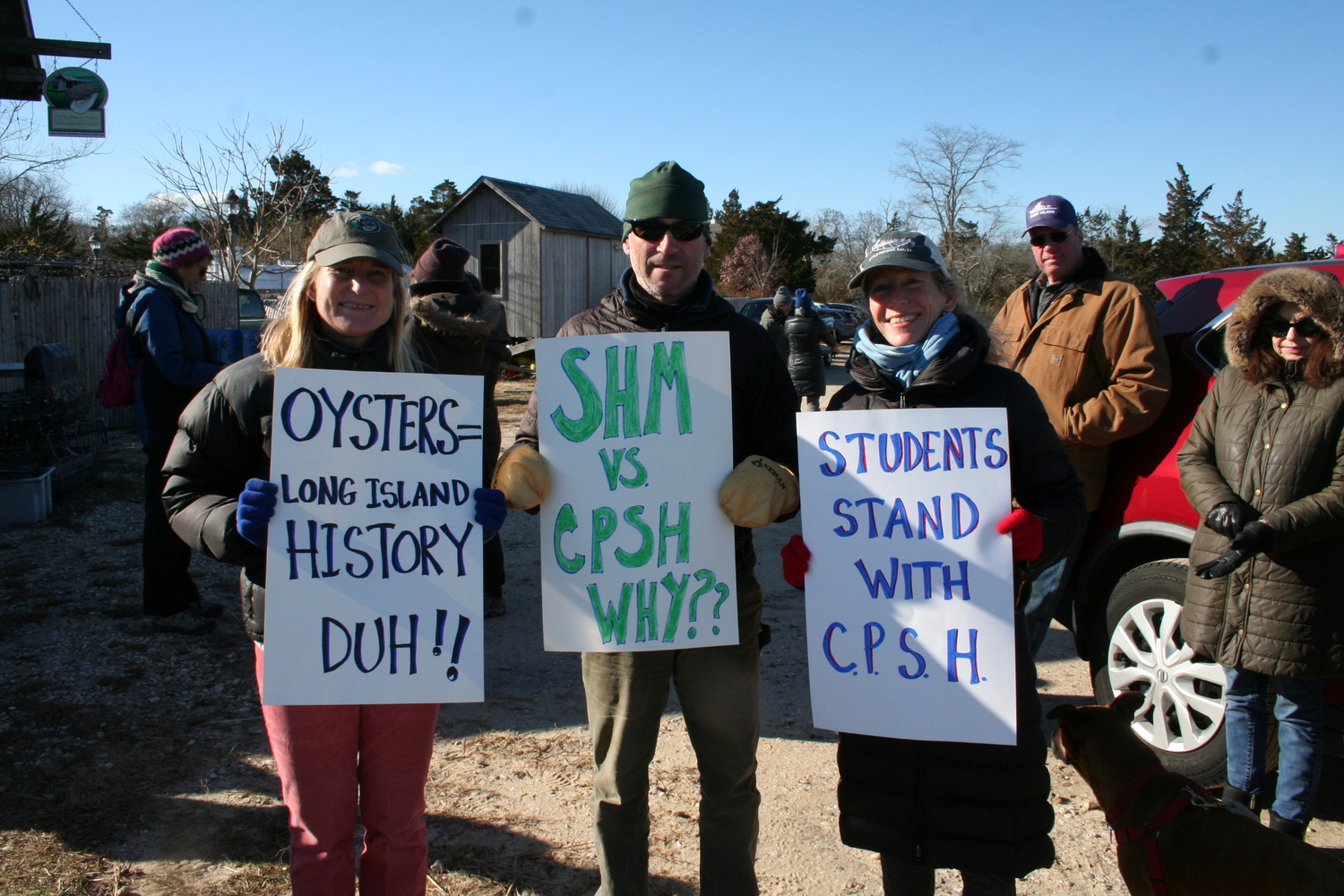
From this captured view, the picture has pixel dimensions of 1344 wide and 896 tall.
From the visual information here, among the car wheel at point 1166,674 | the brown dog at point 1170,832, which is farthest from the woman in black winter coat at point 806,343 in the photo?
the brown dog at point 1170,832

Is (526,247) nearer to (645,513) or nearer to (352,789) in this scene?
(645,513)

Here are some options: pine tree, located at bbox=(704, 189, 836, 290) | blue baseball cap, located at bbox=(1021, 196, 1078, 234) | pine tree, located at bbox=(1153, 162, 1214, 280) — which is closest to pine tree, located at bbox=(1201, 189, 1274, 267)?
pine tree, located at bbox=(1153, 162, 1214, 280)

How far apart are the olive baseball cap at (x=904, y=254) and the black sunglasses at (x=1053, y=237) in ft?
5.89

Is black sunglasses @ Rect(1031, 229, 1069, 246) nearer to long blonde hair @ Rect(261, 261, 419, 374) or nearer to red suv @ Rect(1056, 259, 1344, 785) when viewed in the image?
red suv @ Rect(1056, 259, 1344, 785)

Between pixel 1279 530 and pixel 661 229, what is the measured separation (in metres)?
2.05

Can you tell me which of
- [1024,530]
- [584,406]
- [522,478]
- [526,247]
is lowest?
[1024,530]

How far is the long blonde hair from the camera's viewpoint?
2.02m

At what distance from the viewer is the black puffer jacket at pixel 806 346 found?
1079cm

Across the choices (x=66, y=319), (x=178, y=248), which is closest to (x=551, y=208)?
(x=66, y=319)

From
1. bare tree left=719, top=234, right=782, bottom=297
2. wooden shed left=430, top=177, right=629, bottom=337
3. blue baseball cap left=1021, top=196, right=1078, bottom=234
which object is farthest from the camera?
bare tree left=719, top=234, right=782, bottom=297

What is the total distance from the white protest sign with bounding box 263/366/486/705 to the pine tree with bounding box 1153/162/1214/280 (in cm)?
3788

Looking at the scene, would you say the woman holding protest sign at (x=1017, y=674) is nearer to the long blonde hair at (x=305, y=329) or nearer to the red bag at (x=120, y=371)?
the long blonde hair at (x=305, y=329)

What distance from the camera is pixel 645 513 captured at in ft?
6.86

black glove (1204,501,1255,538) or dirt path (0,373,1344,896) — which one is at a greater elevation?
black glove (1204,501,1255,538)
